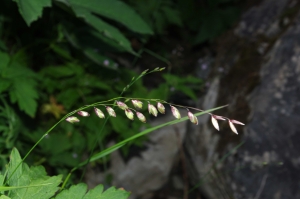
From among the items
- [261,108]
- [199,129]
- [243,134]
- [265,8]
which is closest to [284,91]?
[261,108]

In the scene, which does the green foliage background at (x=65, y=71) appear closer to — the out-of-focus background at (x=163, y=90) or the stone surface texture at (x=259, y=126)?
the out-of-focus background at (x=163, y=90)

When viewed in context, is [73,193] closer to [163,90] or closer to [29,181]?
[29,181]

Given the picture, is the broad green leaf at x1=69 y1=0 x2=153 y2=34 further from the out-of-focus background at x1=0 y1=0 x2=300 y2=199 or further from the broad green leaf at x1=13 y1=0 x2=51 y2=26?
the broad green leaf at x1=13 y1=0 x2=51 y2=26

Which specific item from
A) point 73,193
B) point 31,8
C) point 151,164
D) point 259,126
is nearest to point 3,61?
point 31,8

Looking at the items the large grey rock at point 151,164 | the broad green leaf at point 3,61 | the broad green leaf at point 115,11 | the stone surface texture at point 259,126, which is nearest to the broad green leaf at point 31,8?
the broad green leaf at point 115,11

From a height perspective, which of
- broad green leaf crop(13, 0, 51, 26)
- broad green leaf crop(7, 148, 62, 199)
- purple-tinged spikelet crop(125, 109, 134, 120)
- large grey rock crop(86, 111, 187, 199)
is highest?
broad green leaf crop(13, 0, 51, 26)

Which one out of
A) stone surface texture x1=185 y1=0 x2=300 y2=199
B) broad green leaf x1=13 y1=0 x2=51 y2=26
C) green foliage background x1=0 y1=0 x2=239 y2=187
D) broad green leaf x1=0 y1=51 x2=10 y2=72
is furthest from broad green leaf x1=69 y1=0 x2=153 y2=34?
stone surface texture x1=185 y1=0 x2=300 y2=199
